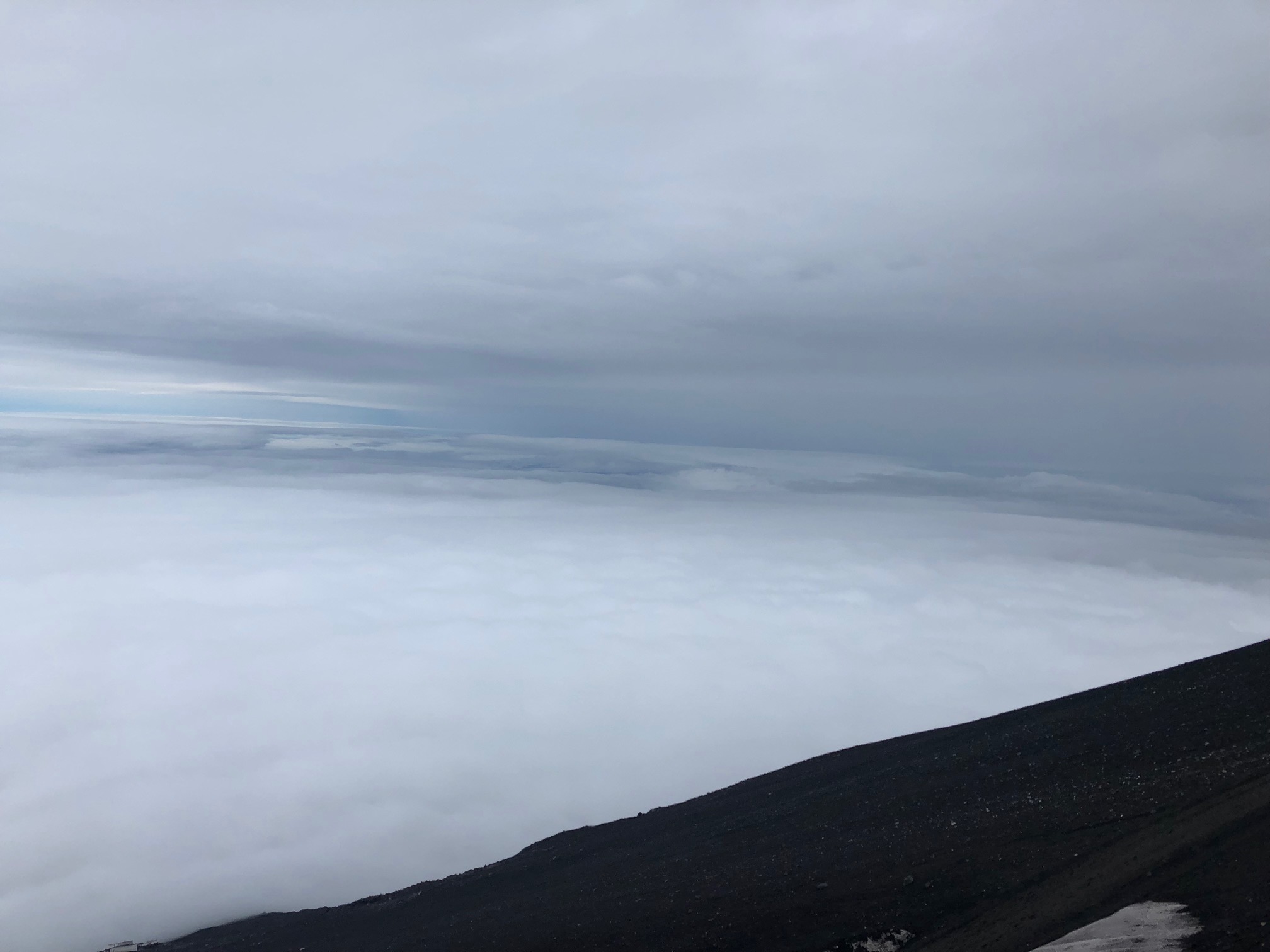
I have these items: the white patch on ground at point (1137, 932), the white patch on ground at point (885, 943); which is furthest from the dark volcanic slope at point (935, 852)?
the white patch on ground at point (1137, 932)

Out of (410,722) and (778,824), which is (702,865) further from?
(410,722)

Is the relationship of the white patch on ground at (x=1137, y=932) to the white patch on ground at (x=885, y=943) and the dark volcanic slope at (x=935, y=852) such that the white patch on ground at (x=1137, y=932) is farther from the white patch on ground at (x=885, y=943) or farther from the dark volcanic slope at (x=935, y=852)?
the white patch on ground at (x=885, y=943)

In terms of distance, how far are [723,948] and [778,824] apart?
62.1ft

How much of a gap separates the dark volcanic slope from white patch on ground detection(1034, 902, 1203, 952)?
684mm

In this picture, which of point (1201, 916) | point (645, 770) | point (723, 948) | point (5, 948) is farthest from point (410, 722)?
point (1201, 916)

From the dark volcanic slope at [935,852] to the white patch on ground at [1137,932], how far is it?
2.24 feet

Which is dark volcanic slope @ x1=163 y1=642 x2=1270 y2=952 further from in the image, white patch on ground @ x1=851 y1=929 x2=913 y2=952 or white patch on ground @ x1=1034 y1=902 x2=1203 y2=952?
white patch on ground @ x1=1034 y1=902 x2=1203 y2=952

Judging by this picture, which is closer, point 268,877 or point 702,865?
point 702,865

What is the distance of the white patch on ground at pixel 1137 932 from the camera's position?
22.0 metres

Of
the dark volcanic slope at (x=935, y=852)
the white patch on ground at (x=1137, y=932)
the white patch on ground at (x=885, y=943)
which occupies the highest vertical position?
the dark volcanic slope at (x=935, y=852)

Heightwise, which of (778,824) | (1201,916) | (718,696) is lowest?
(1201,916)

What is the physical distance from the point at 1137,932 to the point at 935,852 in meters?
14.9

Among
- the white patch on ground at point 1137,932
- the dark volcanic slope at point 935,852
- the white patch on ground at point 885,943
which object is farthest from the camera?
the white patch on ground at point 885,943

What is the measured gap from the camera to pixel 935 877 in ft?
112
